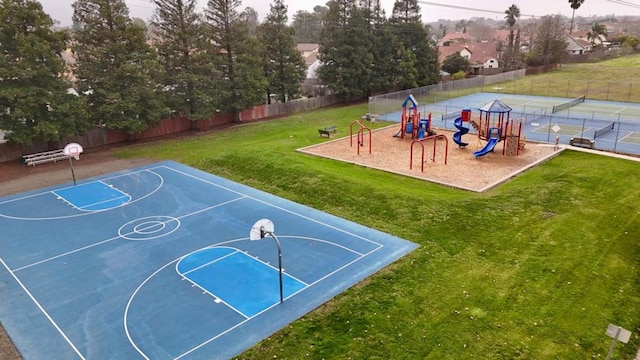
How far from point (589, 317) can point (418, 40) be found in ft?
136

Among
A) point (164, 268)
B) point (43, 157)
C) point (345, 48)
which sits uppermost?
point (345, 48)

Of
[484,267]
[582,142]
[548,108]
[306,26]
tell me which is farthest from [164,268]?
[306,26]

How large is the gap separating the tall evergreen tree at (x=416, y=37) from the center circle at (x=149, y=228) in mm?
35979

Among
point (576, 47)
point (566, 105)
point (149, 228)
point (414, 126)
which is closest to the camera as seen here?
point (149, 228)

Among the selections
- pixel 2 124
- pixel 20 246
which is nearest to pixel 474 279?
pixel 20 246

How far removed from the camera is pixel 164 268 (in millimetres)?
13727

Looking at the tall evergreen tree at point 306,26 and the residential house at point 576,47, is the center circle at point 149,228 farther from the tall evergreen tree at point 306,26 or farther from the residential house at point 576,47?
the residential house at point 576,47

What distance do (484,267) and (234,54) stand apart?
90.2ft

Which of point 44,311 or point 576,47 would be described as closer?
point 44,311

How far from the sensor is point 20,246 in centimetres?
1560

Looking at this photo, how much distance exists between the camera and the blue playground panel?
35.1ft

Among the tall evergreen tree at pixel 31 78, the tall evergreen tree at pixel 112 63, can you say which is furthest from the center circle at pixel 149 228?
the tall evergreen tree at pixel 112 63

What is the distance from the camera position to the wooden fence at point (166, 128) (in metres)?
26.7

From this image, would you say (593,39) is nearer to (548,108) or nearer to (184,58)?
(548,108)
